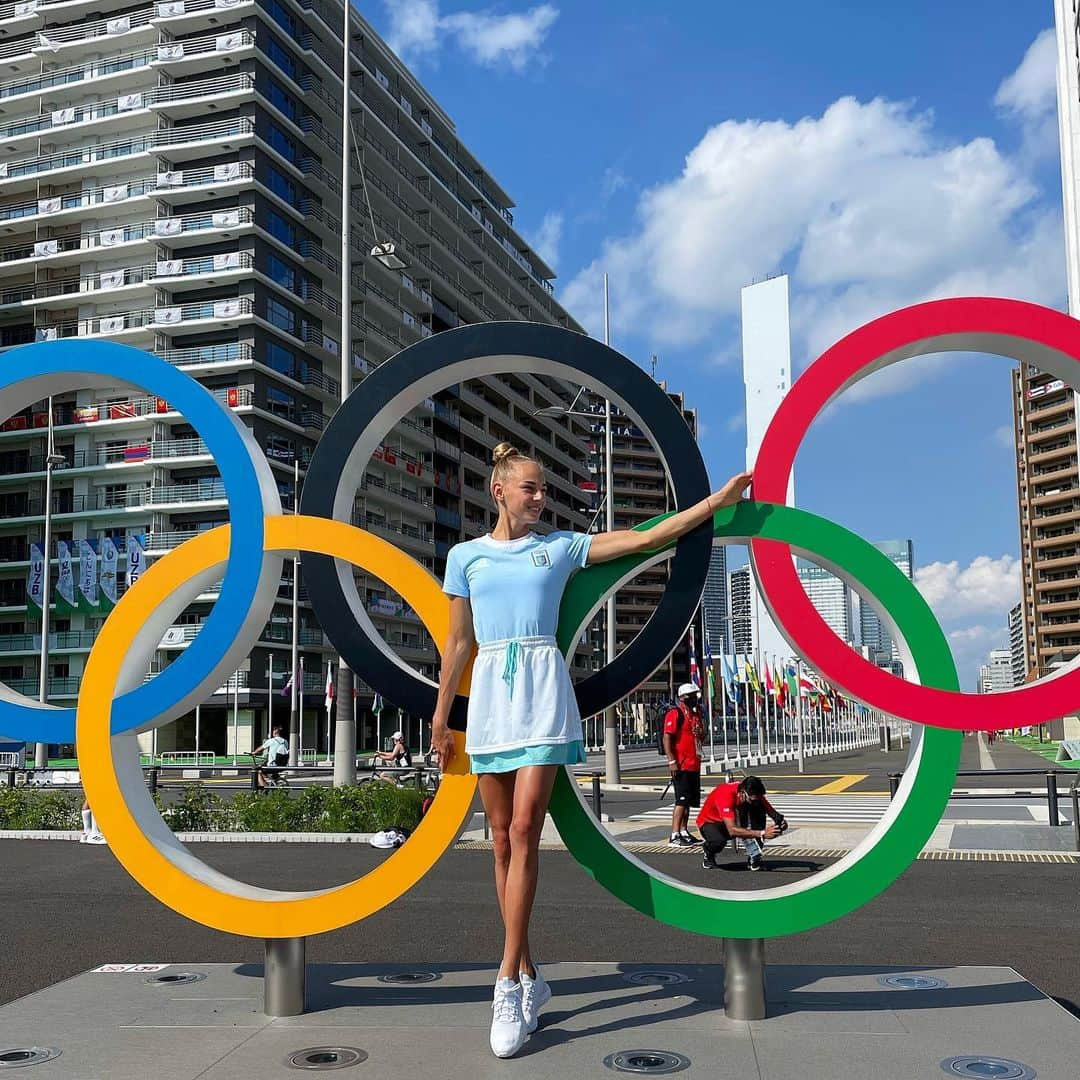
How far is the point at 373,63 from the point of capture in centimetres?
6262

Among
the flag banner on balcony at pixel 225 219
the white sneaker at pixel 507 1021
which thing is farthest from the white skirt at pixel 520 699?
the flag banner on balcony at pixel 225 219

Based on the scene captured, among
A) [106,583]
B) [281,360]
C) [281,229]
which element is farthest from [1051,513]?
[106,583]

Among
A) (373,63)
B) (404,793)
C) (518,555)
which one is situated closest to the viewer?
(518,555)

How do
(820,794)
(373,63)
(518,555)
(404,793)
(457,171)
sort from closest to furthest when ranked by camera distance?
(518,555) < (404,793) < (820,794) < (373,63) < (457,171)

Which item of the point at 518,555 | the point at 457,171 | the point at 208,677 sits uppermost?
the point at 457,171

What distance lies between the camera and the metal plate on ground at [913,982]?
17.6ft

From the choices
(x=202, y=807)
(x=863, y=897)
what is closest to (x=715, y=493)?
(x=863, y=897)

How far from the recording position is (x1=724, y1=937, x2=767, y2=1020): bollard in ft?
15.9

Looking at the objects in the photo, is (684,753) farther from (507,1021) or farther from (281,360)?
(281,360)

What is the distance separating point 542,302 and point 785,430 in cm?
8365

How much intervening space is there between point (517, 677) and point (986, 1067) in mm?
2314

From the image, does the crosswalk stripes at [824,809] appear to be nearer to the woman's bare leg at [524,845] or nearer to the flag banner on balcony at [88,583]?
the woman's bare leg at [524,845]

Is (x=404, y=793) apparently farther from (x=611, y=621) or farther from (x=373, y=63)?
(x=373, y=63)

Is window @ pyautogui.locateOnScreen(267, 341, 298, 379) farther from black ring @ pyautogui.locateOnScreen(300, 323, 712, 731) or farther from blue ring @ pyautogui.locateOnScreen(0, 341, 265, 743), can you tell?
black ring @ pyautogui.locateOnScreen(300, 323, 712, 731)
